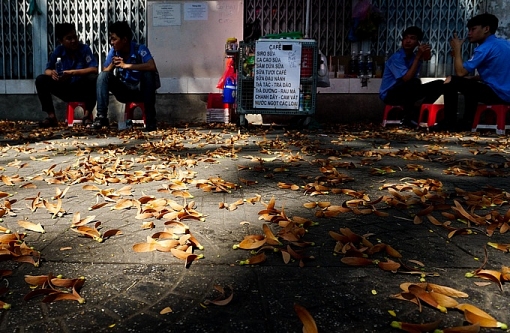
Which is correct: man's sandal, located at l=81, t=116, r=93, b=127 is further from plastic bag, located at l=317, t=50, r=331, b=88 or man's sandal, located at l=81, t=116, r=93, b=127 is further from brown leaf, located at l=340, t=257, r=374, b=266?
brown leaf, located at l=340, t=257, r=374, b=266

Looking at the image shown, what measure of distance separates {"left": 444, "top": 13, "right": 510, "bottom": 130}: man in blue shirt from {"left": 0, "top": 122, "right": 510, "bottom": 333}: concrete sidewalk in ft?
8.32

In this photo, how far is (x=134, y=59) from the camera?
737 cm

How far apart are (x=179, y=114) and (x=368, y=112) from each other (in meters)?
3.73

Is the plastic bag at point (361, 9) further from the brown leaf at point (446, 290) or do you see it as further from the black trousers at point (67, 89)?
the brown leaf at point (446, 290)

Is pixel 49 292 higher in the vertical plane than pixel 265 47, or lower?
lower

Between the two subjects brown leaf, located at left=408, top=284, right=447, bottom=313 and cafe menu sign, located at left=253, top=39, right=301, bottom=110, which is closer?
brown leaf, located at left=408, top=284, right=447, bottom=313

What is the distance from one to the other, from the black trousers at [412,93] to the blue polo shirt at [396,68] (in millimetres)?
96

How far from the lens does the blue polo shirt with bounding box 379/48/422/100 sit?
25.2ft

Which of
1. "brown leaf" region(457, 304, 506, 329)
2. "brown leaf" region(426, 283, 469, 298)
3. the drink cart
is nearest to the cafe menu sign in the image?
the drink cart

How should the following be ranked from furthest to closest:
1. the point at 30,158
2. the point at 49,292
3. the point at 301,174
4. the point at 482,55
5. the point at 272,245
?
the point at 482,55 → the point at 30,158 → the point at 301,174 → the point at 272,245 → the point at 49,292

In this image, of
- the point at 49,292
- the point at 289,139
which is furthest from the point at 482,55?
the point at 49,292

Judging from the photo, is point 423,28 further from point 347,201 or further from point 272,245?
point 272,245

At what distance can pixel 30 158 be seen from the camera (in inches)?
184

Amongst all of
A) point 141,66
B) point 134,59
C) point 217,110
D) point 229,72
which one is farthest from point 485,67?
point 134,59
